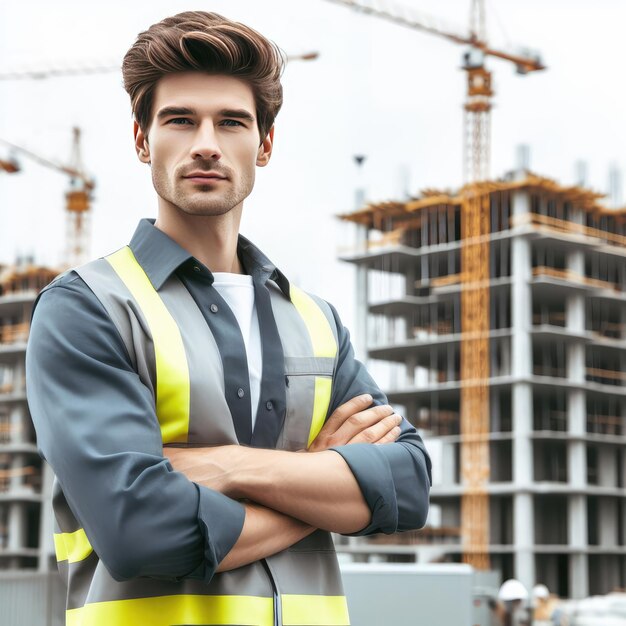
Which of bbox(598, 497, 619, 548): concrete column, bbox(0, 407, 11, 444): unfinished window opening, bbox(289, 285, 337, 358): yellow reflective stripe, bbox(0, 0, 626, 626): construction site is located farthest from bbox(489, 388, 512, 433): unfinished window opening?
bbox(289, 285, 337, 358): yellow reflective stripe

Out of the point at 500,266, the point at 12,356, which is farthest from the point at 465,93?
the point at 12,356

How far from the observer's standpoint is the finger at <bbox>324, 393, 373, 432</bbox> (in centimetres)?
240

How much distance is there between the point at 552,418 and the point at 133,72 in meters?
58.9

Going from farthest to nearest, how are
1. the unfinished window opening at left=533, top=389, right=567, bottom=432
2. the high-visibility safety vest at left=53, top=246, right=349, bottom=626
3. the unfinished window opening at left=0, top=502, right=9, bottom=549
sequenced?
1. the unfinished window opening at left=0, top=502, right=9, bottom=549
2. the unfinished window opening at left=533, top=389, right=567, bottom=432
3. the high-visibility safety vest at left=53, top=246, right=349, bottom=626

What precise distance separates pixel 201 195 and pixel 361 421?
0.57 meters

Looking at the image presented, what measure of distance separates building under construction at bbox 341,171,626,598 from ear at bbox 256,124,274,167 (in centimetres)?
5617

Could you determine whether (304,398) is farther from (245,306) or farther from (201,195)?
(201,195)

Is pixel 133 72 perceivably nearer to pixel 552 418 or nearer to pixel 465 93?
pixel 552 418

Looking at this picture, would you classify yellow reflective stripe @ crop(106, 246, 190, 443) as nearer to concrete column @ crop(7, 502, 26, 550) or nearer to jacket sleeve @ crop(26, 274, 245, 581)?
jacket sleeve @ crop(26, 274, 245, 581)

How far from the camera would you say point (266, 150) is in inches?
94.1

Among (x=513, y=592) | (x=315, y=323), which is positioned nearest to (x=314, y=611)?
(x=315, y=323)

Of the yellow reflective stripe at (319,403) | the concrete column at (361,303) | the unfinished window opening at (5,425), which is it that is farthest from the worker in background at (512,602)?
the unfinished window opening at (5,425)

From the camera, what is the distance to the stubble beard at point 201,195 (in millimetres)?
2219

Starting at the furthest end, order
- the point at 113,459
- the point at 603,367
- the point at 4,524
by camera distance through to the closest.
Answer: the point at 4,524 < the point at 603,367 < the point at 113,459
